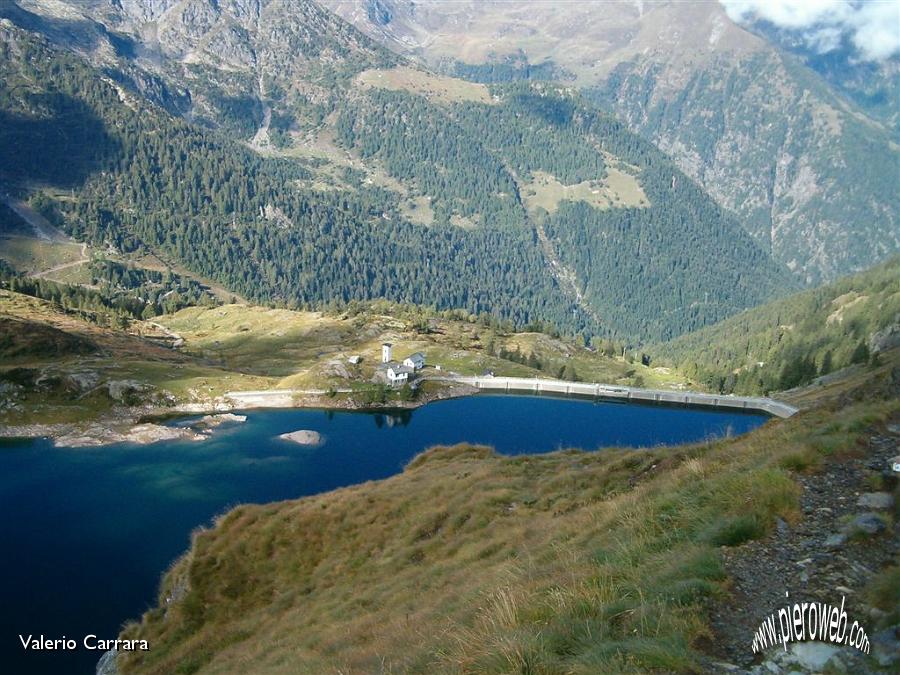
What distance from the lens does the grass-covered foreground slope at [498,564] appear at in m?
10.6

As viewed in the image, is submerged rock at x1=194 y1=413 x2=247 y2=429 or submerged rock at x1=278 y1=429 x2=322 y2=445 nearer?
submerged rock at x1=278 y1=429 x2=322 y2=445

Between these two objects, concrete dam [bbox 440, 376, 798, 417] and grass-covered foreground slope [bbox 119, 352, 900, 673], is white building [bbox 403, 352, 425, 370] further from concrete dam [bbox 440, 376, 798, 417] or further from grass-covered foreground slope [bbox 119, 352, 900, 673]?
grass-covered foreground slope [bbox 119, 352, 900, 673]

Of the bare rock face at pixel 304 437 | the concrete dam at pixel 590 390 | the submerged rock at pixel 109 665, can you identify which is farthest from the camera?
the concrete dam at pixel 590 390

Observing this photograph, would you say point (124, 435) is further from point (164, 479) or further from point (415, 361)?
point (415, 361)

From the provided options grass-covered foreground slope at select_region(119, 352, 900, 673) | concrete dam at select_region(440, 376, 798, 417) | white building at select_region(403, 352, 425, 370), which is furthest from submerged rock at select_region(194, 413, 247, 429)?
grass-covered foreground slope at select_region(119, 352, 900, 673)

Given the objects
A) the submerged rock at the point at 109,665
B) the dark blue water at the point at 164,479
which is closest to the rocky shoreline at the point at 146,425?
the dark blue water at the point at 164,479

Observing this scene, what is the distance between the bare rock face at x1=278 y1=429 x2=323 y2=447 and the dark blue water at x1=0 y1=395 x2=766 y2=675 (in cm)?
209

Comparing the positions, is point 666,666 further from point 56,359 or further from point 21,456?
point 56,359

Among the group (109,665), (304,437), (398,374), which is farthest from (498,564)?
(398,374)

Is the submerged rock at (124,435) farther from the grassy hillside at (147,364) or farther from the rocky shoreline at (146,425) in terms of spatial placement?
the grassy hillside at (147,364)

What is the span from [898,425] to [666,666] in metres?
13.8

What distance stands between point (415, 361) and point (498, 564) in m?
147

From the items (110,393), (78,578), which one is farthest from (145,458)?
(78,578)

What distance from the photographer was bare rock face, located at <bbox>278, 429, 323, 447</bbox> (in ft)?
392
